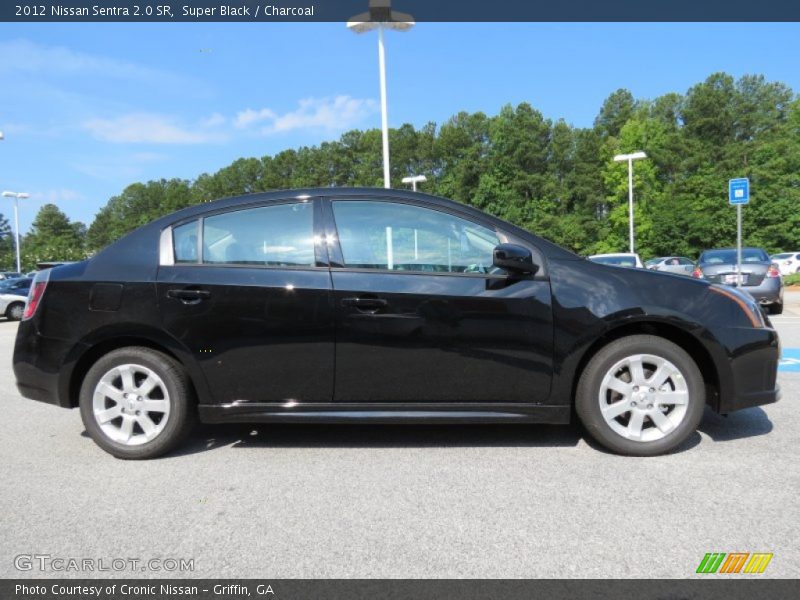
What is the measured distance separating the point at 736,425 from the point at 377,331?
2712 mm

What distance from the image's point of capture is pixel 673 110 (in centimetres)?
6594

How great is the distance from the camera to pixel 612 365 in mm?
3582

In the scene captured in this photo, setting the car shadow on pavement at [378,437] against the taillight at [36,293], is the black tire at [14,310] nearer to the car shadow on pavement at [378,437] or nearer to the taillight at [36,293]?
the taillight at [36,293]

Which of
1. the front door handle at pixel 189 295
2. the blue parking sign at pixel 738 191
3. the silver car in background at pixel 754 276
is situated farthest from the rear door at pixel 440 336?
the blue parking sign at pixel 738 191

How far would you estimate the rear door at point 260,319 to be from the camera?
365 centimetres

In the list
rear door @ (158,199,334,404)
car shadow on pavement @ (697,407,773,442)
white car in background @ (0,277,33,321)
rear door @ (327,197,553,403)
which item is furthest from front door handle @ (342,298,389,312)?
white car in background @ (0,277,33,321)

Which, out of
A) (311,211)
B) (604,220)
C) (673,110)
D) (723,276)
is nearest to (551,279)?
(311,211)

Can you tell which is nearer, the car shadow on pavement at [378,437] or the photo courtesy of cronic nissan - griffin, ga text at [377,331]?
the photo courtesy of cronic nissan - griffin, ga text at [377,331]

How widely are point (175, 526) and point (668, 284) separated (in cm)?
306

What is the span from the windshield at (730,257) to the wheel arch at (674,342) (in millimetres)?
10562

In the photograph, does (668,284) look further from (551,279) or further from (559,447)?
(559,447)

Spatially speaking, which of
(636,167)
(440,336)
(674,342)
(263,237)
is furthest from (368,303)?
(636,167)

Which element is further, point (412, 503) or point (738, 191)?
point (738, 191)

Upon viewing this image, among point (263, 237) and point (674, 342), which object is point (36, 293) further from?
point (674, 342)
